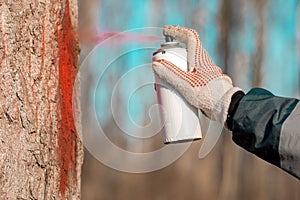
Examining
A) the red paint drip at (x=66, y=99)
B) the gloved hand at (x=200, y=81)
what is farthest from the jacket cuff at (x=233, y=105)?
the red paint drip at (x=66, y=99)

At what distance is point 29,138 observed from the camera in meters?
1.42

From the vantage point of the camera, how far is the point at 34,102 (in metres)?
1.44

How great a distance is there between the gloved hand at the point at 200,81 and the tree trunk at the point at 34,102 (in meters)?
0.24

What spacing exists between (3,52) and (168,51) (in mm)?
377

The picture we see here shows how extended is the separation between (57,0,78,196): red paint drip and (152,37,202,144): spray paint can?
23 cm

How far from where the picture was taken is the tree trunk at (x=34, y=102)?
4.55ft

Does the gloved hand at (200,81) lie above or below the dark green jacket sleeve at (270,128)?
above

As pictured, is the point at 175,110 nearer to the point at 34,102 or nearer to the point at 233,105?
the point at 233,105

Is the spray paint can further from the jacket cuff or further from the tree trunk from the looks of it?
the tree trunk

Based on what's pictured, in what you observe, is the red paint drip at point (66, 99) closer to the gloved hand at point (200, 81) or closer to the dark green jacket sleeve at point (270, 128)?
the gloved hand at point (200, 81)

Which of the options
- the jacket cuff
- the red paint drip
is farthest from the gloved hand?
the red paint drip

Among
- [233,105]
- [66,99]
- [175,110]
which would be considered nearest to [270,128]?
[233,105]

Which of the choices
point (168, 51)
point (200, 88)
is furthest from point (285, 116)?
point (168, 51)

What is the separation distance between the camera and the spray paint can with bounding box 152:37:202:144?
149 centimetres
